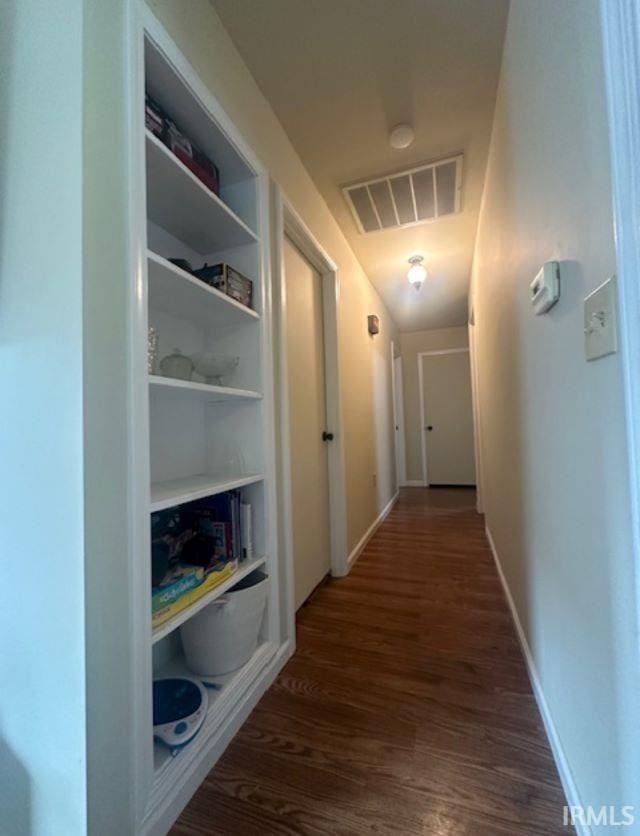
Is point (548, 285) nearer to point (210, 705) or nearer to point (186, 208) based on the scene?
point (186, 208)

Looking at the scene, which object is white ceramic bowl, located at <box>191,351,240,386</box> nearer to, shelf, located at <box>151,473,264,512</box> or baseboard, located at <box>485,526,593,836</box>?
shelf, located at <box>151,473,264,512</box>

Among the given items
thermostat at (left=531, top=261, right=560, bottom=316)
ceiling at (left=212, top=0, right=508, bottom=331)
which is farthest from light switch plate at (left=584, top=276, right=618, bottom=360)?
ceiling at (left=212, top=0, right=508, bottom=331)

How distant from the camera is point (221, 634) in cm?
118

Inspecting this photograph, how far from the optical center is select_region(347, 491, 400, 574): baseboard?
2492 mm

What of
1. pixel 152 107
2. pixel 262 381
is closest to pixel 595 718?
pixel 262 381

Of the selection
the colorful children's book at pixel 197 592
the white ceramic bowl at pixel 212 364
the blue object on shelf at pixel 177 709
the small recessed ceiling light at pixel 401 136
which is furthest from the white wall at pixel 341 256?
the blue object on shelf at pixel 177 709

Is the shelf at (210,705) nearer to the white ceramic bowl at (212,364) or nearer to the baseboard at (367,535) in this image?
the white ceramic bowl at (212,364)

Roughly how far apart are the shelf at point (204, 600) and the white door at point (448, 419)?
14.6ft

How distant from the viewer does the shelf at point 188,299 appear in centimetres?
101

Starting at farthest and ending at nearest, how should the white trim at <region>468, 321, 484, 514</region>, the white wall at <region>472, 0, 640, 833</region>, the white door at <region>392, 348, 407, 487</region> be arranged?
the white door at <region>392, 348, 407, 487</region> → the white trim at <region>468, 321, 484, 514</region> → the white wall at <region>472, 0, 640, 833</region>

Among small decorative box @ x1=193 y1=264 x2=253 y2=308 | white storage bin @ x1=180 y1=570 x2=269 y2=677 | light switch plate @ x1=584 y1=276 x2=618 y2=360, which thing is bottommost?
white storage bin @ x1=180 y1=570 x2=269 y2=677

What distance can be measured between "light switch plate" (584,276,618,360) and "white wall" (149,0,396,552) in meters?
1.37

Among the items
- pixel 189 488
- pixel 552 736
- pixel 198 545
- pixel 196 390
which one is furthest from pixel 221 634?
pixel 552 736

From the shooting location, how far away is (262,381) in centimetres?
139
